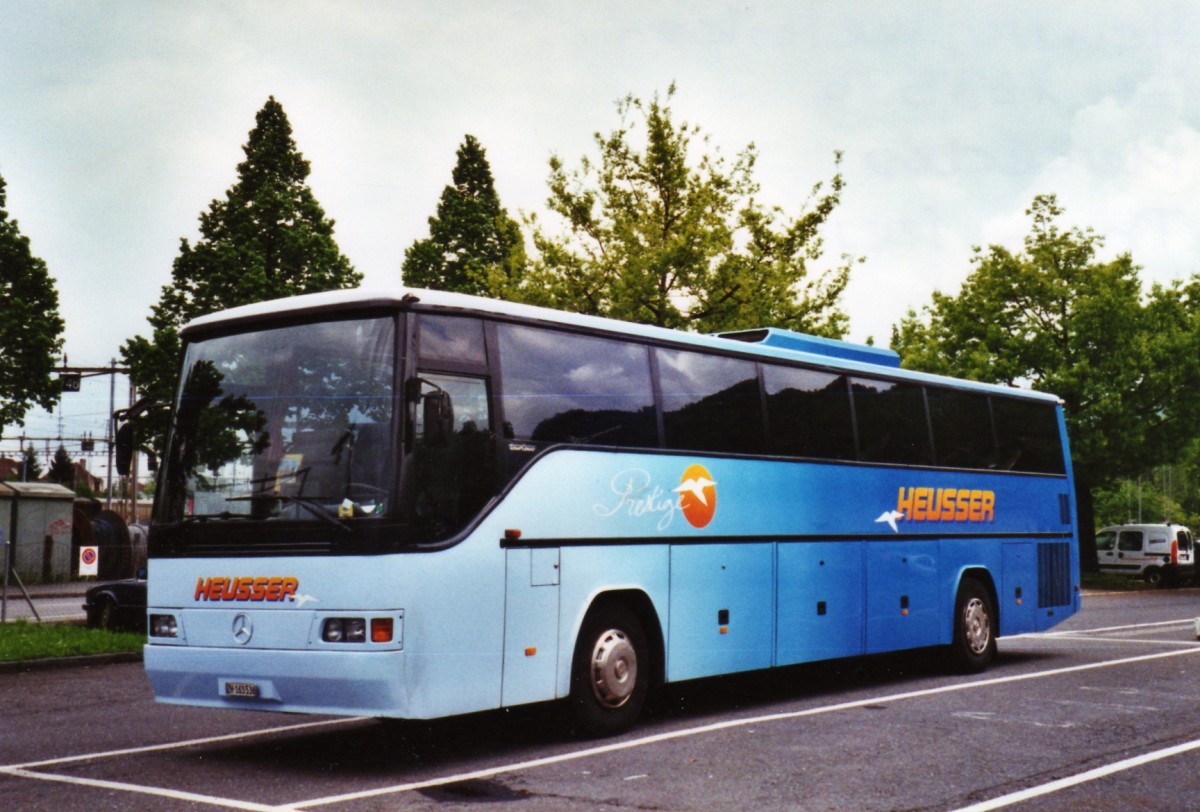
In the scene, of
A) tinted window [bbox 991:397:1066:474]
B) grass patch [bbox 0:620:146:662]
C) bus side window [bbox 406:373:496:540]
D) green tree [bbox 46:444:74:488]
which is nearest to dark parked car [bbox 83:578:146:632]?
grass patch [bbox 0:620:146:662]

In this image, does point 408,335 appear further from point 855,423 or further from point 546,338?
point 855,423

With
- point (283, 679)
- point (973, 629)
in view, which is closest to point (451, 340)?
point (283, 679)

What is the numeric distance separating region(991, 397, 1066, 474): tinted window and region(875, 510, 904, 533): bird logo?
2466mm

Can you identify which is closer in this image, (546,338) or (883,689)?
(546,338)

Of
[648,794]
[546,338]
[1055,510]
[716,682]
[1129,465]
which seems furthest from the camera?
[1129,465]

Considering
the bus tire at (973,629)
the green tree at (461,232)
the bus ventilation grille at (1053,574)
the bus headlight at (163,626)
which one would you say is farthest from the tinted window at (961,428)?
the green tree at (461,232)

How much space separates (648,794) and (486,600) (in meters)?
1.90

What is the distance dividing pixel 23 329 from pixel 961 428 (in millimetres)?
34907

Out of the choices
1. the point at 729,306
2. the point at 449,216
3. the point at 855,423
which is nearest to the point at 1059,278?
the point at 729,306

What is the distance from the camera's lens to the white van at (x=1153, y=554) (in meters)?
43.0

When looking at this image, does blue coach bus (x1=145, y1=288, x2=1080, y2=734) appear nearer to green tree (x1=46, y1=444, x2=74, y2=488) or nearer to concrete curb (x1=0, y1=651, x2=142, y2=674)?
concrete curb (x1=0, y1=651, x2=142, y2=674)

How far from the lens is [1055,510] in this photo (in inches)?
646

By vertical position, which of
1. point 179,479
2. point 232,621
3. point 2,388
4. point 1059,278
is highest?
point 1059,278

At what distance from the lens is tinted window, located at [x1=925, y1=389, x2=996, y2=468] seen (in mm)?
14469
